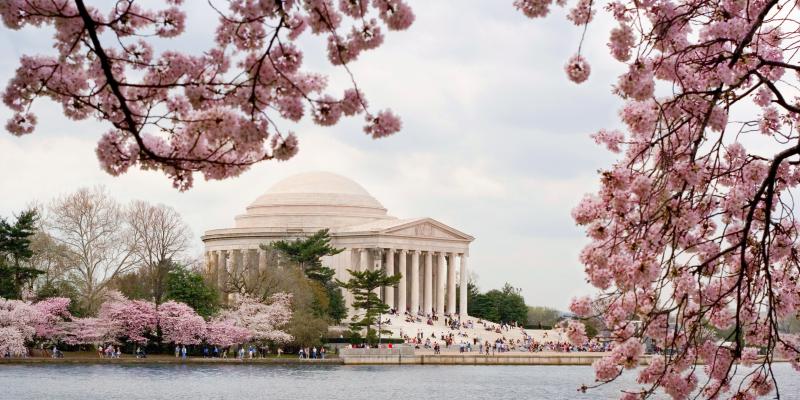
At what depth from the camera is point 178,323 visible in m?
90.8

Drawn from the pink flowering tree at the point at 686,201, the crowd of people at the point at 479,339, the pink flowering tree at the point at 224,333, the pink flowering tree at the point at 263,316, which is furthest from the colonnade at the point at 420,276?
the pink flowering tree at the point at 686,201

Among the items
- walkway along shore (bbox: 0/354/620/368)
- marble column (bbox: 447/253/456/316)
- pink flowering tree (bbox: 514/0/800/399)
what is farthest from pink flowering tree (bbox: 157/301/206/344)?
pink flowering tree (bbox: 514/0/800/399)

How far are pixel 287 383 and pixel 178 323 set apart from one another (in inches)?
892

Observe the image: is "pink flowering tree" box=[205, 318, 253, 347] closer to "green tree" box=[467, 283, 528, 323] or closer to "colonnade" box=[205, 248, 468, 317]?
"colonnade" box=[205, 248, 468, 317]

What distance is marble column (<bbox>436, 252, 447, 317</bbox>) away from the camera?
147125mm

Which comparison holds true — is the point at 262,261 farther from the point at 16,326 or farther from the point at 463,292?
the point at 16,326

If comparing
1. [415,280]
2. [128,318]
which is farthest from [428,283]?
[128,318]

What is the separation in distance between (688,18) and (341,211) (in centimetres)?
13570

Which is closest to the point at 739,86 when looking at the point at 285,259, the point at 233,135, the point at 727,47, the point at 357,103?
the point at 727,47

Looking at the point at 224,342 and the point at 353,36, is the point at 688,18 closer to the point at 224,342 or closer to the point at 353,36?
the point at 353,36

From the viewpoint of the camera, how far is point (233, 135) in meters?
12.2

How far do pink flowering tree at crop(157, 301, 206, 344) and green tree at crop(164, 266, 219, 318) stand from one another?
2.81 metres

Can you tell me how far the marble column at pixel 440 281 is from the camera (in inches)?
5792

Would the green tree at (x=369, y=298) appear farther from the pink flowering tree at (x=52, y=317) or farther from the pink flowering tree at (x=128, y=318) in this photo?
the pink flowering tree at (x=52, y=317)
